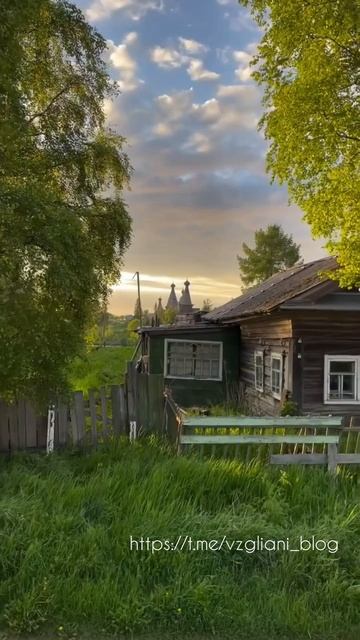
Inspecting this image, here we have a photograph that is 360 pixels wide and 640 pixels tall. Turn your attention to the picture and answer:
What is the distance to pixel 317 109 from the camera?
28.8 ft

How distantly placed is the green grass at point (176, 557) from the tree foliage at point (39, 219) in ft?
5.12

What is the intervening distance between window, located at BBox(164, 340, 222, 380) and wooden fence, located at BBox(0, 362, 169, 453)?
10.2m

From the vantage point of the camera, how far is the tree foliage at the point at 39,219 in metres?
5.69

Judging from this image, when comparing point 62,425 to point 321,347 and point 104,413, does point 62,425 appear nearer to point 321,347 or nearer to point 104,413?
point 104,413

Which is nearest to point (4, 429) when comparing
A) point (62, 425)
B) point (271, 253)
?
point (62, 425)

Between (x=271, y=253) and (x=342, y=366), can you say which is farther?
(x=271, y=253)

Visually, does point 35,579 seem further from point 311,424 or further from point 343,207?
point 343,207

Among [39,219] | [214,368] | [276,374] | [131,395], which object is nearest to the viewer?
[39,219]

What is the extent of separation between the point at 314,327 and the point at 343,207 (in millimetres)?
4006

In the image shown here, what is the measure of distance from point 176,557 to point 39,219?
160 inches

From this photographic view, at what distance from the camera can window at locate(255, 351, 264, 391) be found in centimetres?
1573

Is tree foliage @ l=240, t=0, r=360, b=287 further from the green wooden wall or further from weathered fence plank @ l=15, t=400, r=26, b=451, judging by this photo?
the green wooden wall

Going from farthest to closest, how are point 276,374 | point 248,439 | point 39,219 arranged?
point 276,374
point 248,439
point 39,219

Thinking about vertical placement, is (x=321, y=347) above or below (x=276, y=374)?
above
